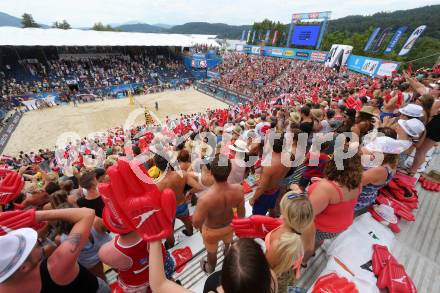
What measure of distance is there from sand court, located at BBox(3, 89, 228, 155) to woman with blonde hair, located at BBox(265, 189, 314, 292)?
1871 cm

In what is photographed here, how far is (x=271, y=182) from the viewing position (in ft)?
10.2

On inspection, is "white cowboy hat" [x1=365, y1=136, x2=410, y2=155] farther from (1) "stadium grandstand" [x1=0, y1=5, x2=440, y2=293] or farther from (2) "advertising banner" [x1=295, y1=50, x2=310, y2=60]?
(2) "advertising banner" [x1=295, y1=50, x2=310, y2=60]

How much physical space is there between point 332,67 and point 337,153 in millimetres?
28293

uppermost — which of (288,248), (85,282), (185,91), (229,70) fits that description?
(288,248)

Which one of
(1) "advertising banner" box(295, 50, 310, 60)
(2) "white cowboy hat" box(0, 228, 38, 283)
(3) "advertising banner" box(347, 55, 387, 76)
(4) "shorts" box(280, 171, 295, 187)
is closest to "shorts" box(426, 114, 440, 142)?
(4) "shorts" box(280, 171, 295, 187)

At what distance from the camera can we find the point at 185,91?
3133 centimetres

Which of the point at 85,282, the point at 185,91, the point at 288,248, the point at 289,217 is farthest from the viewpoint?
the point at 185,91

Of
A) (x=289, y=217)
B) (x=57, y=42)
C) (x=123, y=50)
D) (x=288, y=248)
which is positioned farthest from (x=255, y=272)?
(x=123, y=50)

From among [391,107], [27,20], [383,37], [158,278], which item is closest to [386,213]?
[158,278]

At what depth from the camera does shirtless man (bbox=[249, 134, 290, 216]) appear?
9.89 ft

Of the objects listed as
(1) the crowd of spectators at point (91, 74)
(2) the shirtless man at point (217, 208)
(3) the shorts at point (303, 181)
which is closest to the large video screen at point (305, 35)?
(1) the crowd of spectators at point (91, 74)

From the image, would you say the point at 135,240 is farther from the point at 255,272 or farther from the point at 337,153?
the point at 337,153

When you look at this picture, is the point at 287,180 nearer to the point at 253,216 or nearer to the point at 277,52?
the point at 253,216

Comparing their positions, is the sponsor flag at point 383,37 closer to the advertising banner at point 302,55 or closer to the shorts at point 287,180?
the advertising banner at point 302,55
